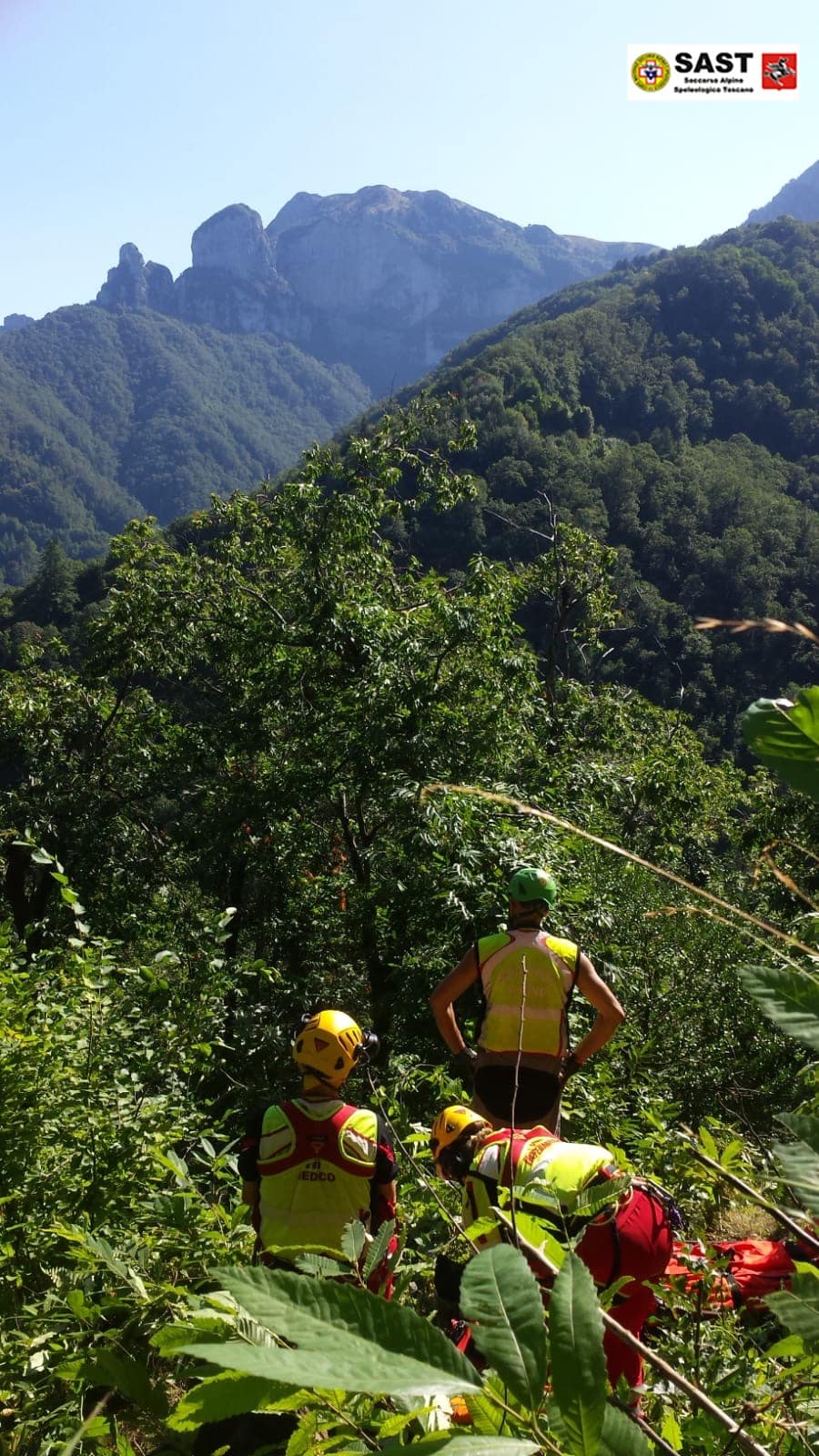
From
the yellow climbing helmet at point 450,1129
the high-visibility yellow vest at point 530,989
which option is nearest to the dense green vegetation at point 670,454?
the high-visibility yellow vest at point 530,989

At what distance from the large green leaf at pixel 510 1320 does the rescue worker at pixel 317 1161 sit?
2537mm

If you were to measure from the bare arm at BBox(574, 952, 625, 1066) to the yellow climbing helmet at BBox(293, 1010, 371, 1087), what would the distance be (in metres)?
1.00

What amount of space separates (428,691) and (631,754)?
8.45m

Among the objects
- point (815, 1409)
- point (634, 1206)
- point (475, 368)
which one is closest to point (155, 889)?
point (634, 1206)

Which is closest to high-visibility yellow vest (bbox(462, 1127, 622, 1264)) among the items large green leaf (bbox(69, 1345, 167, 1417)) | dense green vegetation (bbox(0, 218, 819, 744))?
large green leaf (bbox(69, 1345, 167, 1417))

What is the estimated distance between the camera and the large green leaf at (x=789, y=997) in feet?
1.85

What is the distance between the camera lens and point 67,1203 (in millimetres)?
2955

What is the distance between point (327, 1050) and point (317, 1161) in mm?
311

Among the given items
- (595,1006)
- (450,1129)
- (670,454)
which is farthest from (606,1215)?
(670,454)

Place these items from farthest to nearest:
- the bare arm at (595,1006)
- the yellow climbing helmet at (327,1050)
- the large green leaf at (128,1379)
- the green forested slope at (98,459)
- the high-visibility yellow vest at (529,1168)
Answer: the green forested slope at (98,459) → the bare arm at (595,1006) → the yellow climbing helmet at (327,1050) → the high-visibility yellow vest at (529,1168) → the large green leaf at (128,1379)

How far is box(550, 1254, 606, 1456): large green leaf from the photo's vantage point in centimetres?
53

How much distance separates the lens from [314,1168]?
2979 millimetres

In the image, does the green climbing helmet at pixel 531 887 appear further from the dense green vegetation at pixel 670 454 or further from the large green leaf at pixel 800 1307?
the dense green vegetation at pixel 670 454

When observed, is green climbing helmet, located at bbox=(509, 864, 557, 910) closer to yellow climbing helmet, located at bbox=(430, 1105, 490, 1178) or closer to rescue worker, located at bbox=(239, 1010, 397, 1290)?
rescue worker, located at bbox=(239, 1010, 397, 1290)
